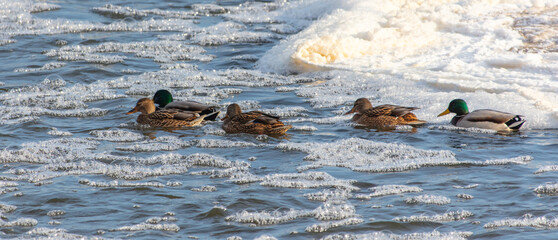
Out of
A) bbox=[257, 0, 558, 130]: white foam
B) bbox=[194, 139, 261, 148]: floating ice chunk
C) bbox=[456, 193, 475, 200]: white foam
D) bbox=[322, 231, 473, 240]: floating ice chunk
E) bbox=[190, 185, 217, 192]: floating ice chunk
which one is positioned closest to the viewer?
bbox=[322, 231, 473, 240]: floating ice chunk

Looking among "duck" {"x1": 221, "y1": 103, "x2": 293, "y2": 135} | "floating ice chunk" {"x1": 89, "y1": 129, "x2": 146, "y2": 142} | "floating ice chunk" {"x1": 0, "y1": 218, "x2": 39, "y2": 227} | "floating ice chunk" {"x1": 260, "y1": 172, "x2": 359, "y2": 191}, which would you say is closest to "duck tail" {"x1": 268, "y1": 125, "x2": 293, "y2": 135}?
"duck" {"x1": 221, "y1": 103, "x2": 293, "y2": 135}

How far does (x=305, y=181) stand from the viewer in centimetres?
700

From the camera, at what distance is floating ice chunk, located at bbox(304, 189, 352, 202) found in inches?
254

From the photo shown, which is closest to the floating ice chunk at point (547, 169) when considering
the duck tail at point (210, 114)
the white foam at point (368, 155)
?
the white foam at point (368, 155)

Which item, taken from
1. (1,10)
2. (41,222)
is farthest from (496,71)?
(1,10)

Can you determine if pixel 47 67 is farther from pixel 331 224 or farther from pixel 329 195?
pixel 331 224

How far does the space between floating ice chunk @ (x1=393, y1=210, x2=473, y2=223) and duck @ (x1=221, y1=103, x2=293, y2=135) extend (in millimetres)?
3308

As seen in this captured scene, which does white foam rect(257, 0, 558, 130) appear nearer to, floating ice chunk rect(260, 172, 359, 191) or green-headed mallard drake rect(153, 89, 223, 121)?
green-headed mallard drake rect(153, 89, 223, 121)

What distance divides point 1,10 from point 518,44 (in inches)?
492

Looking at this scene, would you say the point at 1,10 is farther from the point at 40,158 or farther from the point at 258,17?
the point at 40,158

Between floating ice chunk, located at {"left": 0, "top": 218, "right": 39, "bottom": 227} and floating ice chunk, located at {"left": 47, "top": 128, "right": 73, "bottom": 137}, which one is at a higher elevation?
floating ice chunk, located at {"left": 47, "top": 128, "right": 73, "bottom": 137}

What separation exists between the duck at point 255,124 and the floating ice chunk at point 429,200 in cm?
292

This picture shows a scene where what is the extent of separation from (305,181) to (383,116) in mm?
2911

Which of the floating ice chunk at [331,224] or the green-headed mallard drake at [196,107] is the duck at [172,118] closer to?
the green-headed mallard drake at [196,107]
